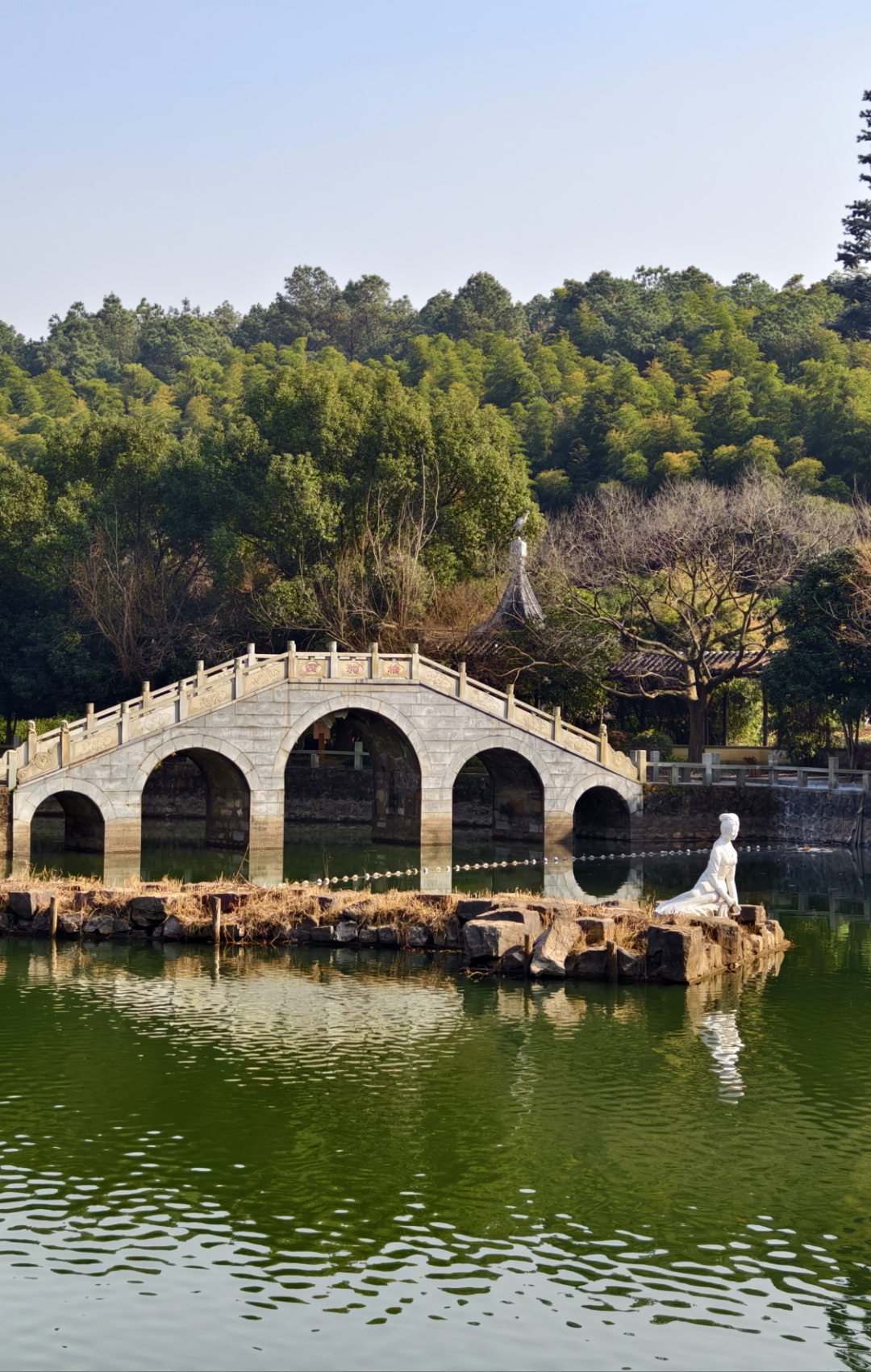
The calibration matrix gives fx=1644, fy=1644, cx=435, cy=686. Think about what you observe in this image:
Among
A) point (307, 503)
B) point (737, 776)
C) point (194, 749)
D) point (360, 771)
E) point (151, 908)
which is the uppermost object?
point (307, 503)

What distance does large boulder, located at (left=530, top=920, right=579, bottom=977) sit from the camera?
86.4ft

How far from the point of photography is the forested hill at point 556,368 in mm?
74625


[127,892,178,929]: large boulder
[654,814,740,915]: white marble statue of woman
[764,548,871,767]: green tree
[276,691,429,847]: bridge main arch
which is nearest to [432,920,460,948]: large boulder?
[654,814,740,915]: white marble statue of woman

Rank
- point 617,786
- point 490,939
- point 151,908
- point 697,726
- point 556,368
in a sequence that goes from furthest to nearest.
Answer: point 556,368 < point 697,726 < point 617,786 < point 151,908 < point 490,939

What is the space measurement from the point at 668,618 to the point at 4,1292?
4484 centimetres

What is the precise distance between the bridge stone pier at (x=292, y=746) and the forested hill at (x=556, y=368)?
12260 millimetres

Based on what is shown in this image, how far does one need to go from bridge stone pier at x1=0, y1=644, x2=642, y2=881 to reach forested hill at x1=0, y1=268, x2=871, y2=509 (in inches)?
483

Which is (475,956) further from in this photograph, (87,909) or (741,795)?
(741,795)

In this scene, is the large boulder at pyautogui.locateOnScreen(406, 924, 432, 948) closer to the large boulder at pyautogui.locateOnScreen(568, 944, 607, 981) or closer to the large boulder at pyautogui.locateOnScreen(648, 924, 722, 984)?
the large boulder at pyautogui.locateOnScreen(568, 944, 607, 981)

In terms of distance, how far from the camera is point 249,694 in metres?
44.0

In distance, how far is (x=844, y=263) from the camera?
231 feet

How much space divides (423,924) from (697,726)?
2476 centimetres

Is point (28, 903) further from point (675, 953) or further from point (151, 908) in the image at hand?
point (675, 953)

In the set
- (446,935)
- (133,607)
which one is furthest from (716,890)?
(133,607)
